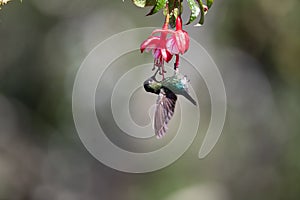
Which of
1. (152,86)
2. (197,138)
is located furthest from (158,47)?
(197,138)

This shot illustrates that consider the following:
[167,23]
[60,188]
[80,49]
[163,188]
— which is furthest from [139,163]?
[167,23]

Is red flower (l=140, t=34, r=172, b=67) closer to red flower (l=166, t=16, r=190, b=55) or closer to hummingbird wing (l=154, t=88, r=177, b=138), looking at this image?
red flower (l=166, t=16, r=190, b=55)

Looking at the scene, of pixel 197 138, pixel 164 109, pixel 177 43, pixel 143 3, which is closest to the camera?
pixel 164 109

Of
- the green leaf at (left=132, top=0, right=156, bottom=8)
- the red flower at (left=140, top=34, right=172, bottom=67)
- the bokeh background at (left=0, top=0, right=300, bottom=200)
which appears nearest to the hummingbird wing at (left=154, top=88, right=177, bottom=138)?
the red flower at (left=140, top=34, right=172, bottom=67)

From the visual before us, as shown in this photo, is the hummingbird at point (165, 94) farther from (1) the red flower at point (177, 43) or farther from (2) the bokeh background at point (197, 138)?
(2) the bokeh background at point (197, 138)

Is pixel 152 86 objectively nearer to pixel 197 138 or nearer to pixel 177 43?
pixel 177 43

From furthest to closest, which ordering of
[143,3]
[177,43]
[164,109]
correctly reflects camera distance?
[143,3] → [177,43] → [164,109]

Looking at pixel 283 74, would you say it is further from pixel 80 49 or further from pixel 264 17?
pixel 80 49
